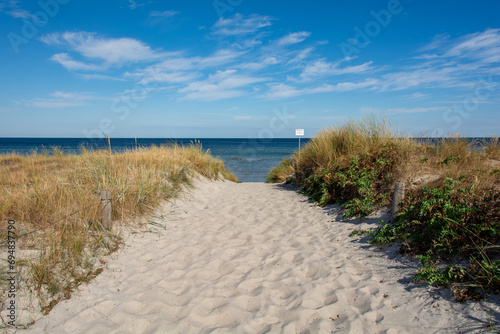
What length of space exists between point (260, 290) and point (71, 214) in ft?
9.49

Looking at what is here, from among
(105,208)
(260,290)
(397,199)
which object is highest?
(397,199)

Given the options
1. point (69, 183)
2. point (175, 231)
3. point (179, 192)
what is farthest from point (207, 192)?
point (69, 183)

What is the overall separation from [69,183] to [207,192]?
411 centimetres

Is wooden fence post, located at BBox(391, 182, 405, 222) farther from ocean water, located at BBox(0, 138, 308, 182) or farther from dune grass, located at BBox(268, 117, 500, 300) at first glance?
ocean water, located at BBox(0, 138, 308, 182)

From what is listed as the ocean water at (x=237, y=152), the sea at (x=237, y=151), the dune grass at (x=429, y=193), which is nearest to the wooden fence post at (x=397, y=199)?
the dune grass at (x=429, y=193)

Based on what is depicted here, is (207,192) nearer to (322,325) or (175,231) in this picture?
(175,231)

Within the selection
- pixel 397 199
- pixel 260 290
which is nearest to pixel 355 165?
pixel 397 199

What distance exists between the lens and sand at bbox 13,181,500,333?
258 centimetres

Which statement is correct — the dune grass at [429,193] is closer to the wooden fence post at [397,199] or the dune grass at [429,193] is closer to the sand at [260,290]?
the wooden fence post at [397,199]

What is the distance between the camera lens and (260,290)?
3211mm

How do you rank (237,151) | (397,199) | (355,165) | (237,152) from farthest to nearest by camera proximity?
(237,151) < (237,152) < (355,165) < (397,199)

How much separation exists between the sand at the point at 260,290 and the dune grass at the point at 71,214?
0.28 m

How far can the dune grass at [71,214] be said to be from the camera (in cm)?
314

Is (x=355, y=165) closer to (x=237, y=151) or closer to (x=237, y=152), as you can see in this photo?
(x=237, y=152)
